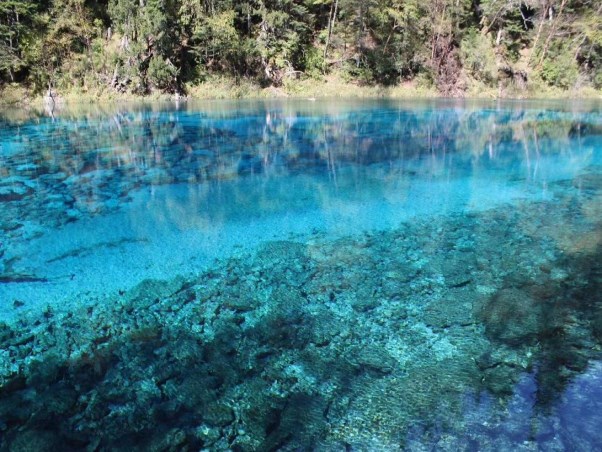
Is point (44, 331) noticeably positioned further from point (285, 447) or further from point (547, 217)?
point (547, 217)

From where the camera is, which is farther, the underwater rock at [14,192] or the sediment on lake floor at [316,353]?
the underwater rock at [14,192]

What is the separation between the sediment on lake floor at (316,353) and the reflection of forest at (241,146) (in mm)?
4268

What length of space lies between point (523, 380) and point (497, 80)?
108ft

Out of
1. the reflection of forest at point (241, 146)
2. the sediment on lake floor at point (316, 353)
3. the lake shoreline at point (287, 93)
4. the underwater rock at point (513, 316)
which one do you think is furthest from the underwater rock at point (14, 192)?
the lake shoreline at point (287, 93)

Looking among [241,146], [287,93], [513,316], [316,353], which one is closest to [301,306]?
[316,353]

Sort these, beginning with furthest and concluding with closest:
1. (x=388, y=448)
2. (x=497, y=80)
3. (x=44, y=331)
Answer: (x=497, y=80)
(x=44, y=331)
(x=388, y=448)

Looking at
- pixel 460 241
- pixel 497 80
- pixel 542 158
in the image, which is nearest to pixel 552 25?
pixel 497 80

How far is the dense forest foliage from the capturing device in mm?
29422

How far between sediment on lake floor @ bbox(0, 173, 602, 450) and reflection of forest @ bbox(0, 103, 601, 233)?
4268mm

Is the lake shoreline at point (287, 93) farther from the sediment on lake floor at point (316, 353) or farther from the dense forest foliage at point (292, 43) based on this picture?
the sediment on lake floor at point (316, 353)

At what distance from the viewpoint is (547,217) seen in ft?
26.9

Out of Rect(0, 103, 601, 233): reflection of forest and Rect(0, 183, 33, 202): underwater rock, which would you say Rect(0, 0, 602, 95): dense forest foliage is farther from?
Rect(0, 183, 33, 202): underwater rock

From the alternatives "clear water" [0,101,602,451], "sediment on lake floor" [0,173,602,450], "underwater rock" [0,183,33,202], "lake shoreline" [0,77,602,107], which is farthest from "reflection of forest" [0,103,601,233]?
"lake shoreline" [0,77,602,107]

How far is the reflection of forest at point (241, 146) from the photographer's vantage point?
11055 mm
